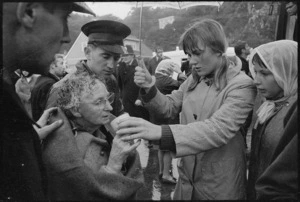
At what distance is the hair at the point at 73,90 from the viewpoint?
1.45 metres

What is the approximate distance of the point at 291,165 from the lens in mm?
924

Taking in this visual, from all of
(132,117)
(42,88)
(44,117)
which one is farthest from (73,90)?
(42,88)

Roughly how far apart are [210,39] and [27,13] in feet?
3.10

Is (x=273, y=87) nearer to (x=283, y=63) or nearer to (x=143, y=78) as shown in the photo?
(x=283, y=63)

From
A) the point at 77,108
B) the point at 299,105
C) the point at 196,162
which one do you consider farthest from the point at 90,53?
the point at 299,105

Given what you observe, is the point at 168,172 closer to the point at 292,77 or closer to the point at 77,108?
the point at 77,108

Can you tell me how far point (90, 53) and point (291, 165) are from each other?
117 cm

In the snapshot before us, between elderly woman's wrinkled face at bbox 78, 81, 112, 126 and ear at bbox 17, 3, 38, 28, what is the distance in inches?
28.6

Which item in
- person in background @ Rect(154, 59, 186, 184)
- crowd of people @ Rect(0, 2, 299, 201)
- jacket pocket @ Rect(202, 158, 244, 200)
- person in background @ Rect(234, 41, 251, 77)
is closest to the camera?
crowd of people @ Rect(0, 2, 299, 201)

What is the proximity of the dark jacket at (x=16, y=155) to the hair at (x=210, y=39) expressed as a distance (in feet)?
2.82

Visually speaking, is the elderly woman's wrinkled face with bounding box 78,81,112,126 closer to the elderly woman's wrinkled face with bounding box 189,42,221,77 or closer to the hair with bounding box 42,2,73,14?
the elderly woman's wrinkled face with bounding box 189,42,221,77

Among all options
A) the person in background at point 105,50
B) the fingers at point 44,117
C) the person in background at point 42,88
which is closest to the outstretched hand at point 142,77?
the person in background at point 105,50

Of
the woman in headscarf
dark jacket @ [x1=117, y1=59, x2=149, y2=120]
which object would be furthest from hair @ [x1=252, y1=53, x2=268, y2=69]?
dark jacket @ [x1=117, y1=59, x2=149, y2=120]

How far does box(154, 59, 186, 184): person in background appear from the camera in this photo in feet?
5.78
